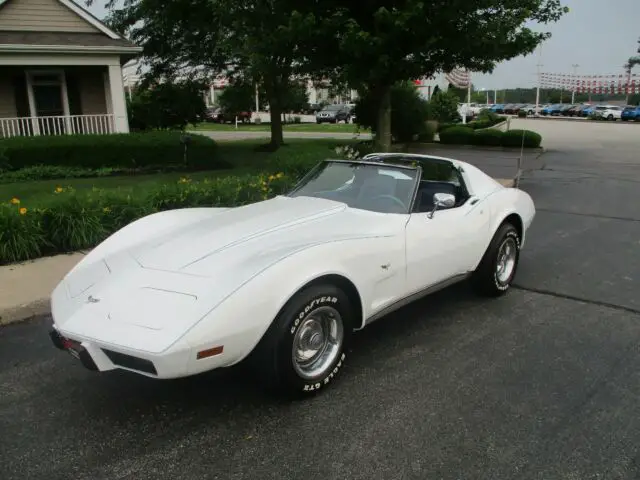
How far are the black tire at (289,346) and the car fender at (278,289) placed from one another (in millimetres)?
65

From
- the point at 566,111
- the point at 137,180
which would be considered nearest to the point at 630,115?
the point at 566,111

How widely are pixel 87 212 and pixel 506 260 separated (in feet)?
15.8

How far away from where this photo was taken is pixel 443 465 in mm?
2875

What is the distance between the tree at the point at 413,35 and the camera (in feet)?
36.0

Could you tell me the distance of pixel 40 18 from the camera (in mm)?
16328

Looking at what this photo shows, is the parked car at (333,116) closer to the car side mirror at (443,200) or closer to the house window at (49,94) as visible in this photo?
the house window at (49,94)

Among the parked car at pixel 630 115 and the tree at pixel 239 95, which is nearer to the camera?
the tree at pixel 239 95

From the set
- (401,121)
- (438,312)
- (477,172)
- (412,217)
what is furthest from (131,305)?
(401,121)

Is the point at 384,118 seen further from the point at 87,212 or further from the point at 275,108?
the point at 87,212

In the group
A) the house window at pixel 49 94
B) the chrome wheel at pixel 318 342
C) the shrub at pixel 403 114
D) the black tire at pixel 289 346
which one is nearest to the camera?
the black tire at pixel 289 346

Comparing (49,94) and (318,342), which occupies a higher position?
(49,94)

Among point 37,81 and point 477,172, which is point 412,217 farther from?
point 37,81

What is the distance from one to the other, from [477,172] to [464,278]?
3.72 ft

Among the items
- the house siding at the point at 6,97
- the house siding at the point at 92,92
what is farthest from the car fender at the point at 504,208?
the house siding at the point at 6,97
